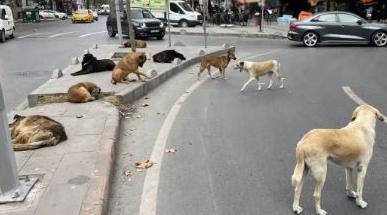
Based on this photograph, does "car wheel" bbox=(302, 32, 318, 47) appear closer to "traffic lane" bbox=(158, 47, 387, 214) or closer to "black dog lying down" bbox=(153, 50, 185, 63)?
"black dog lying down" bbox=(153, 50, 185, 63)

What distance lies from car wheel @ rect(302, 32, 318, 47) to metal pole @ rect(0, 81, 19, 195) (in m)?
18.4

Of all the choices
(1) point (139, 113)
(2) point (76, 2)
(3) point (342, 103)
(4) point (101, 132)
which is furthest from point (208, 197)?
(2) point (76, 2)

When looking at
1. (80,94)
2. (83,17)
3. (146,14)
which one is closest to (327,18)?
(146,14)

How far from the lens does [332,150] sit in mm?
4418

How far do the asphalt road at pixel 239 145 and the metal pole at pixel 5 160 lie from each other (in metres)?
0.96

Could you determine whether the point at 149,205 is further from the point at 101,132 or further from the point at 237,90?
the point at 237,90

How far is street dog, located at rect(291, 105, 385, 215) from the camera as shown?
435 cm

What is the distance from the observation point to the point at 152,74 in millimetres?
12164

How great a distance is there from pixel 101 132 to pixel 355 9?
30.3 meters

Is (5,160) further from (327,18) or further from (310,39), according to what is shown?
(327,18)

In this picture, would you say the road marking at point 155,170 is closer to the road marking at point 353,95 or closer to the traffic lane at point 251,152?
the traffic lane at point 251,152

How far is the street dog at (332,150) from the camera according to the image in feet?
14.3

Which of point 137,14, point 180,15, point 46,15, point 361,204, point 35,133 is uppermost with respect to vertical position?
point 137,14

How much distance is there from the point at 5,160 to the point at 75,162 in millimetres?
1172
